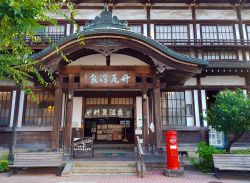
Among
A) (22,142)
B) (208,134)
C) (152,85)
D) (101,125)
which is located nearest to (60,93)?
(22,142)

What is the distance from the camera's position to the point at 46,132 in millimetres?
13289

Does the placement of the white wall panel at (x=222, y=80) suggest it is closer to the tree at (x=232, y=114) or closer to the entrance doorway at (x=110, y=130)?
the tree at (x=232, y=114)

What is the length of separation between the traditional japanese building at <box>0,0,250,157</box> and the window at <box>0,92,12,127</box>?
6 cm

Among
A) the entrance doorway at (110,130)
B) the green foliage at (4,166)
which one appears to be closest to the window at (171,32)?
the entrance doorway at (110,130)

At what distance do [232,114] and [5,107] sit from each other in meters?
12.8

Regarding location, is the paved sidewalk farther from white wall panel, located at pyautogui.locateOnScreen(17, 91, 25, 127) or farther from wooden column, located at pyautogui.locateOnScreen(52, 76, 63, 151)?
white wall panel, located at pyautogui.locateOnScreen(17, 91, 25, 127)

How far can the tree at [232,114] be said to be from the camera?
10.3 metres

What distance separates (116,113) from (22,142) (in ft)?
18.8

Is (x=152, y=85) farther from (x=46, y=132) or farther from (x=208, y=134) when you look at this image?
(x=46, y=132)

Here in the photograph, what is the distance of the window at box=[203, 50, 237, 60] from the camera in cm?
1517

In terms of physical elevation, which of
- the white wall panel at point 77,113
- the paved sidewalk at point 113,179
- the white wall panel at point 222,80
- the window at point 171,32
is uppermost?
the window at point 171,32

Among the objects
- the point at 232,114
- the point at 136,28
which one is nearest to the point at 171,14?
the point at 136,28

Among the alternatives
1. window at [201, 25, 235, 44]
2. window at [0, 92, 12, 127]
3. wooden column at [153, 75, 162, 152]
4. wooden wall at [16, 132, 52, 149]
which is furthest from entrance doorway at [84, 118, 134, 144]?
window at [201, 25, 235, 44]

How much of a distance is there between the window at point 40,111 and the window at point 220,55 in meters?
10.3
